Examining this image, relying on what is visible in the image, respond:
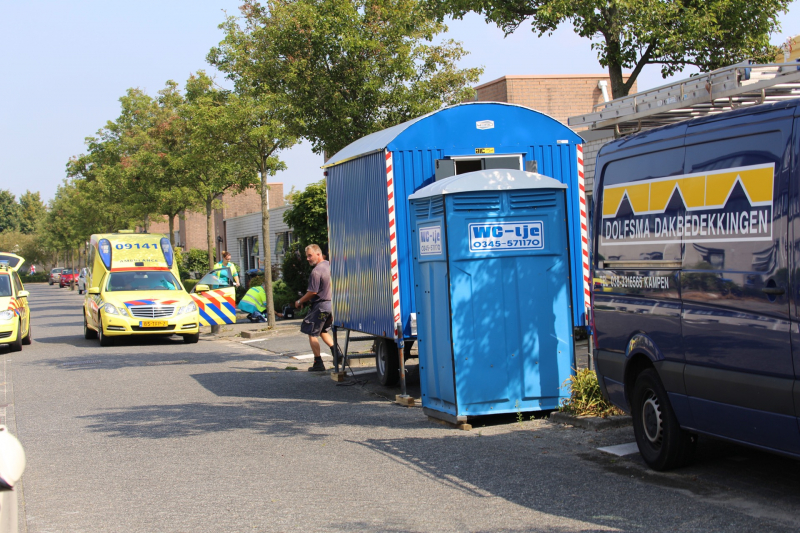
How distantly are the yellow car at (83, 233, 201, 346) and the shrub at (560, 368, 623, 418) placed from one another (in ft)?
39.6

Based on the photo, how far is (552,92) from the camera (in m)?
23.6

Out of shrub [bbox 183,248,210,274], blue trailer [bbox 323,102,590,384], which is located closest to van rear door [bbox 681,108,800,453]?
blue trailer [bbox 323,102,590,384]

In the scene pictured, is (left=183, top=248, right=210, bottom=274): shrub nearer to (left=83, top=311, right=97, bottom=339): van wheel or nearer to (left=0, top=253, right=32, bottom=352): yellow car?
(left=83, top=311, right=97, bottom=339): van wheel

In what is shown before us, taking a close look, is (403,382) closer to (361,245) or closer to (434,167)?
(361,245)

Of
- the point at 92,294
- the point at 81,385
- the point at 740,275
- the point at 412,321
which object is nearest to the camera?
the point at 740,275

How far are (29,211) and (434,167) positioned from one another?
13349cm

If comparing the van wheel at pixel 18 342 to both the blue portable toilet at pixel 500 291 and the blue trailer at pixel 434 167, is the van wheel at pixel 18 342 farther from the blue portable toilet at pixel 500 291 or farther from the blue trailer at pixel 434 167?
the blue portable toilet at pixel 500 291

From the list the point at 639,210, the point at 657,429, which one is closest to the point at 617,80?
the point at 639,210

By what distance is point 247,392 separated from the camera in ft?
38.0

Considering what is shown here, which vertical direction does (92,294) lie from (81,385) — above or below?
above

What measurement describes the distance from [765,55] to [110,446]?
10661mm

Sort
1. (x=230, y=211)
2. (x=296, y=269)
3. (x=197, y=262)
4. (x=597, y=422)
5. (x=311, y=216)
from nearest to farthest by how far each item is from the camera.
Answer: (x=597, y=422) < (x=311, y=216) < (x=296, y=269) < (x=197, y=262) < (x=230, y=211)

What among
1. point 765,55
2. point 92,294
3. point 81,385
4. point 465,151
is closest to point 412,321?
point 465,151

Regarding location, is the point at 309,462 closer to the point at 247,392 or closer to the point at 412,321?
the point at 412,321
